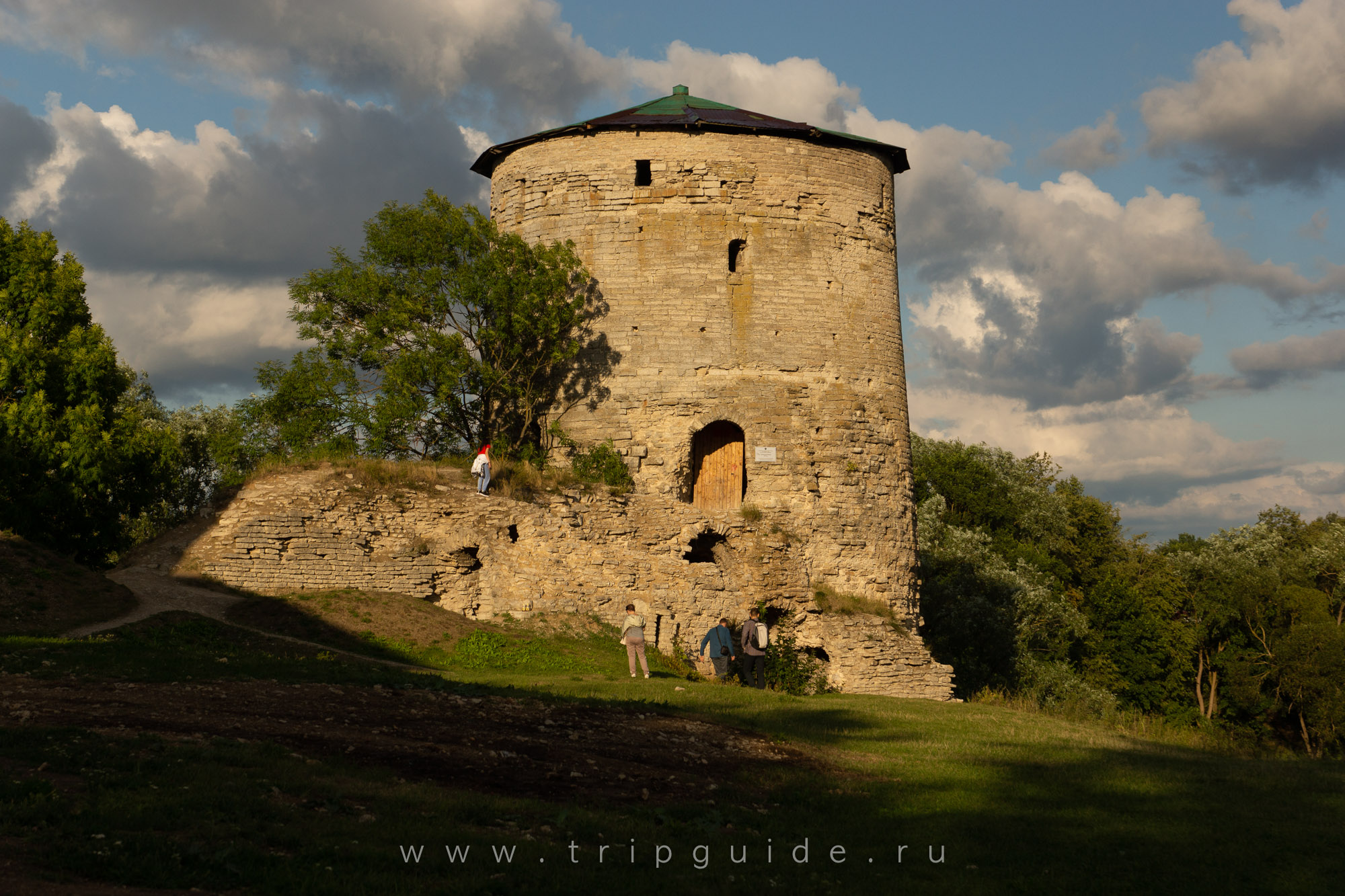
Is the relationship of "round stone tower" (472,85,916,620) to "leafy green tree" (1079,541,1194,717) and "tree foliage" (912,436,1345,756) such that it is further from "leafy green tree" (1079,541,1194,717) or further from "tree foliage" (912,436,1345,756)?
"leafy green tree" (1079,541,1194,717)

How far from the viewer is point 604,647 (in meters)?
17.6

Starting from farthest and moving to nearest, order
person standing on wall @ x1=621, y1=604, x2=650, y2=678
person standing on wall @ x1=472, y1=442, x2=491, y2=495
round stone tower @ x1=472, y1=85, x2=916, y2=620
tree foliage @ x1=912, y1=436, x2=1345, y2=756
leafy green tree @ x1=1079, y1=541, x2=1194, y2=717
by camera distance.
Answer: leafy green tree @ x1=1079, y1=541, x2=1194, y2=717, tree foliage @ x1=912, y1=436, x2=1345, y2=756, round stone tower @ x1=472, y1=85, x2=916, y2=620, person standing on wall @ x1=472, y1=442, x2=491, y2=495, person standing on wall @ x1=621, y1=604, x2=650, y2=678

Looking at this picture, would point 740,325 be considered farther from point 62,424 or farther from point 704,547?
point 62,424

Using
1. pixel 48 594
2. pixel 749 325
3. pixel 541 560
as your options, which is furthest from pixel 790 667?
pixel 48 594

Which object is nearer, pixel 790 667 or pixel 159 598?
pixel 159 598

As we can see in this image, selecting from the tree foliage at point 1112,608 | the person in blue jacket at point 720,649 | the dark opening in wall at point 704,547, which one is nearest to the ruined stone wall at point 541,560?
the dark opening in wall at point 704,547

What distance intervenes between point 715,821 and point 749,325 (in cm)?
1500

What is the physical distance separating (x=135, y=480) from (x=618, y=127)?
1189 centimetres

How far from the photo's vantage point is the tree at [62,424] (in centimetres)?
1855

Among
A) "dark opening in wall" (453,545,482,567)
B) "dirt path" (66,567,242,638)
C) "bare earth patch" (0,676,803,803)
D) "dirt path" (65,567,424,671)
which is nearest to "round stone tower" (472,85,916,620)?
"dark opening in wall" (453,545,482,567)

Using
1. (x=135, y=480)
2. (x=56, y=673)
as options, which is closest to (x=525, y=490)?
(x=135, y=480)

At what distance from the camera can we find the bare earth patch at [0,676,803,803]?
25.7 feet

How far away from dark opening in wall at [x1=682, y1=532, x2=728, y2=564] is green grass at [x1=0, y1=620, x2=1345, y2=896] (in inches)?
385

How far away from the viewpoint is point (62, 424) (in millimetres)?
18969
